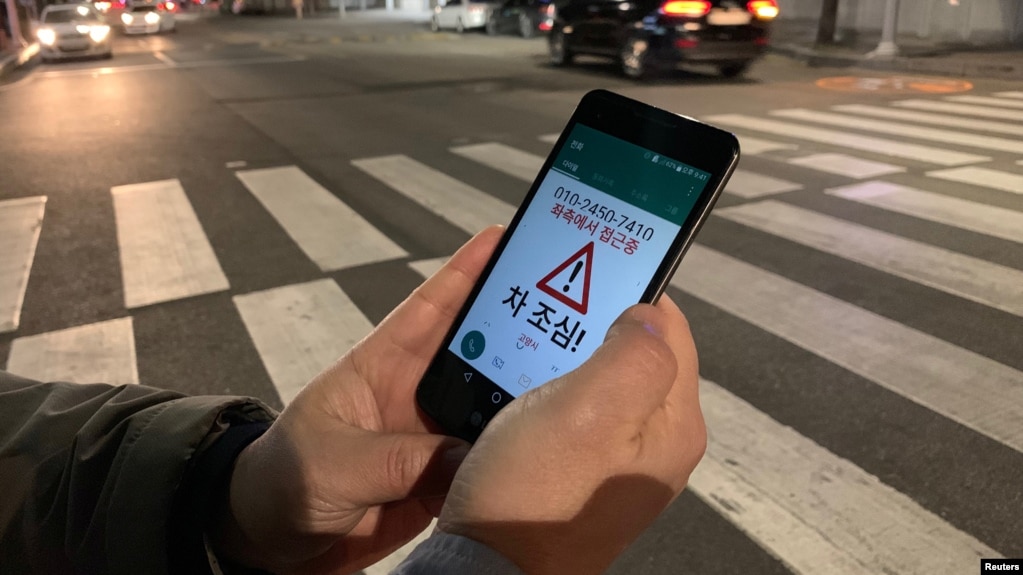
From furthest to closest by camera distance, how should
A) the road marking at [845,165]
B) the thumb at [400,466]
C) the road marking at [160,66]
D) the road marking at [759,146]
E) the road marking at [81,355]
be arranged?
the road marking at [160,66] < the road marking at [759,146] < the road marking at [845,165] < the road marking at [81,355] < the thumb at [400,466]

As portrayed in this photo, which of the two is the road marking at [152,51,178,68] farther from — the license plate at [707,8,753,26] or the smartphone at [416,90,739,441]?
the smartphone at [416,90,739,441]

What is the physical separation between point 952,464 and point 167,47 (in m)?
23.6

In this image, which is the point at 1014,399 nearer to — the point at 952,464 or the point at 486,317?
the point at 952,464

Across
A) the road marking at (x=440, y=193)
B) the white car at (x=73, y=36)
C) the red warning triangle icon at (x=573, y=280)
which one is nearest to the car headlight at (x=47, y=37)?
the white car at (x=73, y=36)

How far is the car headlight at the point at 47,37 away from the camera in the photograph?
17609 mm

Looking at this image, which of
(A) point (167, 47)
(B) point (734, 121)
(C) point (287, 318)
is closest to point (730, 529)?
(C) point (287, 318)

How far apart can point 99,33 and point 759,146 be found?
1680cm

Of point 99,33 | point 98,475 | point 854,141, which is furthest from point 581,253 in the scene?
point 99,33

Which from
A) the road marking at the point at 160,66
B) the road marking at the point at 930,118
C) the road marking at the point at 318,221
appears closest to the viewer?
the road marking at the point at 318,221

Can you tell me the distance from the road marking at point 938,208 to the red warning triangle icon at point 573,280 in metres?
4.64

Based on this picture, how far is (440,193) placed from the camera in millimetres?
6195

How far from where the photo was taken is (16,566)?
1526mm

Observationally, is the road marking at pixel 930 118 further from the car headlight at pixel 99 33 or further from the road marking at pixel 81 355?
the car headlight at pixel 99 33

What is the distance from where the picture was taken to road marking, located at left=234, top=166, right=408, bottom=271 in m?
4.87
